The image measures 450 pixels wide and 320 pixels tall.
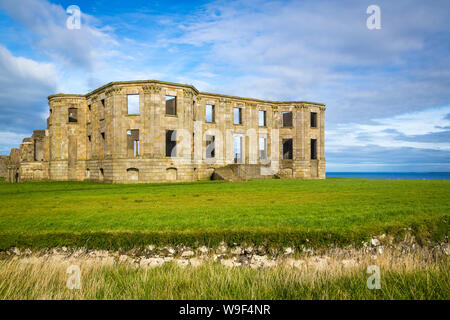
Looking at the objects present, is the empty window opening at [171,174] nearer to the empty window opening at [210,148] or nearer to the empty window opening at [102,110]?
the empty window opening at [210,148]

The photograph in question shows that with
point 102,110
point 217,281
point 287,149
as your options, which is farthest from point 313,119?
point 217,281

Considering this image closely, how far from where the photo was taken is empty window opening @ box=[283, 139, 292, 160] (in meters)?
39.0

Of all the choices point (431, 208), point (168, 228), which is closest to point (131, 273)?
point (168, 228)

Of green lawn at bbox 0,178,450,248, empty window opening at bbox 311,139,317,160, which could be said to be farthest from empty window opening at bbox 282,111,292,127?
green lawn at bbox 0,178,450,248

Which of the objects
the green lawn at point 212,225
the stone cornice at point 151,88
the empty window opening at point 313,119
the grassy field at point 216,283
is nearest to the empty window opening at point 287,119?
the empty window opening at point 313,119

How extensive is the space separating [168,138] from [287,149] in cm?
1644

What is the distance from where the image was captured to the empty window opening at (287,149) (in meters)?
39.0

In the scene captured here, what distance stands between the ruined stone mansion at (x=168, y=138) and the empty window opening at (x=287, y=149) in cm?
14

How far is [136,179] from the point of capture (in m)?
27.0

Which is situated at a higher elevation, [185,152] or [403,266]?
[185,152]

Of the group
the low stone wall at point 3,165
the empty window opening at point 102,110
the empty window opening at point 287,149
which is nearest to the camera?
the empty window opening at point 102,110

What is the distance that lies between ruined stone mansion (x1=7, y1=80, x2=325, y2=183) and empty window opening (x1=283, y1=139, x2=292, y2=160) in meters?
0.14

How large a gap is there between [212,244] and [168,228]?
3.94 feet
